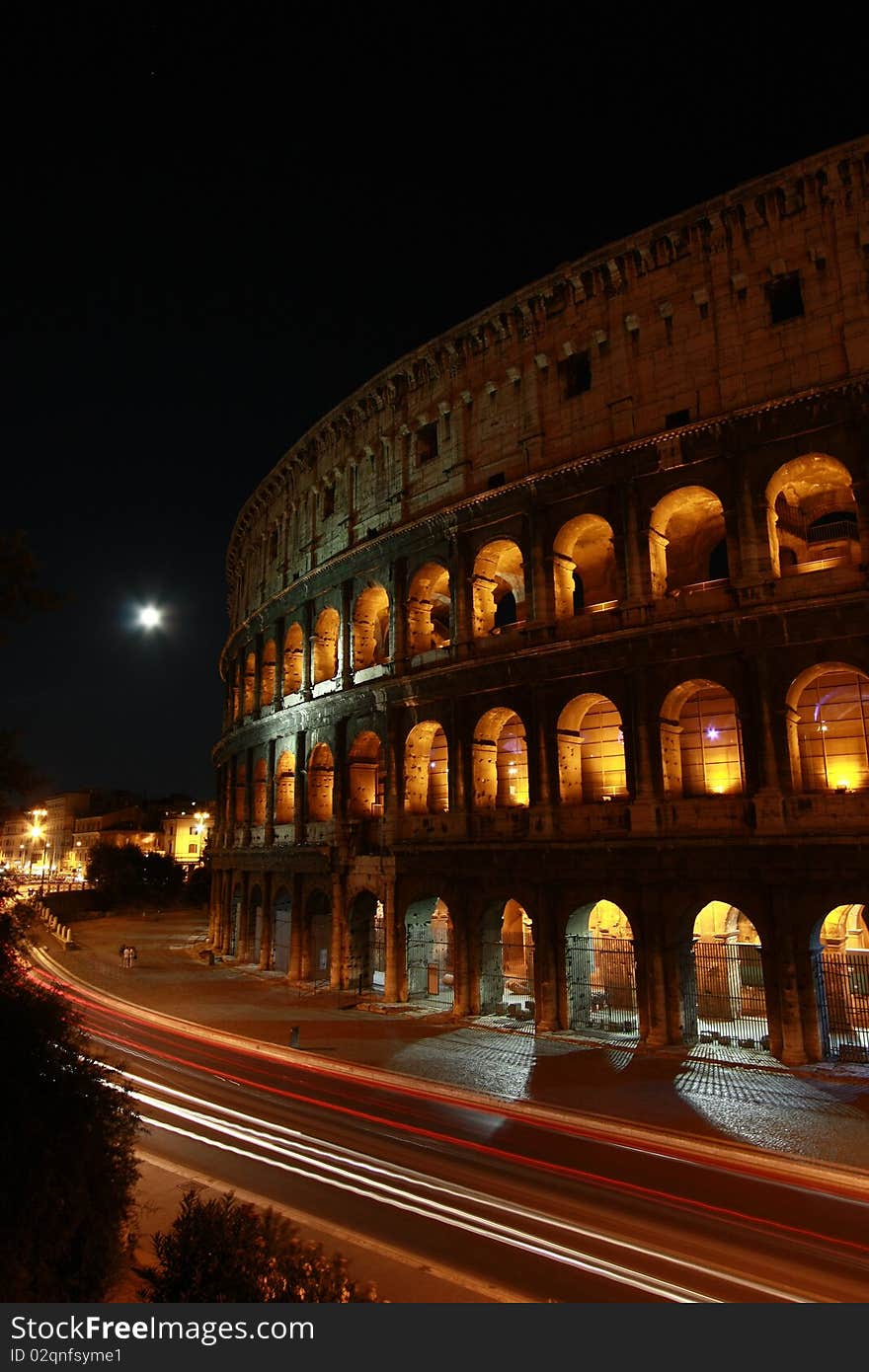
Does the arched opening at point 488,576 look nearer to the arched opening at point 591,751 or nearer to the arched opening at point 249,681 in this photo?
the arched opening at point 591,751

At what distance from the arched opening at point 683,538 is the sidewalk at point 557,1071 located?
36.7ft

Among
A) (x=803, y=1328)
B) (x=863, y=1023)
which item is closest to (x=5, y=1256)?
(x=803, y=1328)

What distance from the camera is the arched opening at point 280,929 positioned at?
3122 cm

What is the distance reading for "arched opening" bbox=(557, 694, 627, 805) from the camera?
2147 centimetres

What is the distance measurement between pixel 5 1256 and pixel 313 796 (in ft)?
77.1

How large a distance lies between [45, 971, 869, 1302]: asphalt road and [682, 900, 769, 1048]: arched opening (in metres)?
6.22

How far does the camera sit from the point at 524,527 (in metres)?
23.2

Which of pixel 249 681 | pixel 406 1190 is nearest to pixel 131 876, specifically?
pixel 249 681

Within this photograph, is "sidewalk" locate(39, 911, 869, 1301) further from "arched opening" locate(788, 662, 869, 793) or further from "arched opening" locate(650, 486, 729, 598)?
"arched opening" locate(650, 486, 729, 598)

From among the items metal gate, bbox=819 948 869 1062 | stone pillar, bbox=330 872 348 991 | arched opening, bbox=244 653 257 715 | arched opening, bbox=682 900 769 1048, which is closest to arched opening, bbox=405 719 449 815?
stone pillar, bbox=330 872 348 991

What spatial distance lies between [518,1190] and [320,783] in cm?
2063

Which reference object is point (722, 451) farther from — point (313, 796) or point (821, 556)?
point (313, 796)

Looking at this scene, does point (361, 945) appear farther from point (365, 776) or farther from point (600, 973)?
point (600, 973)

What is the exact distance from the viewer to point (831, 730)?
757 inches
